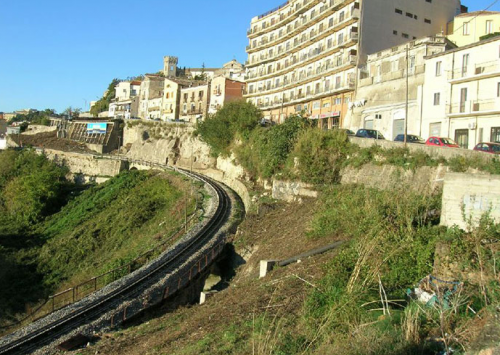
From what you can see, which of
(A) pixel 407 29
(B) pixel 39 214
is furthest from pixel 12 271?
(A) pixel 407 29

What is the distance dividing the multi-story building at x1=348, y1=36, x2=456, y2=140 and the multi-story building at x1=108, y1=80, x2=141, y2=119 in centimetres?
6462

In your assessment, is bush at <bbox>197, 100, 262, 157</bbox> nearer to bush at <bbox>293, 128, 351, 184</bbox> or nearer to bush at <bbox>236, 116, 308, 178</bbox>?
bush at <bbox>236, 116, 308, 178</bbox>

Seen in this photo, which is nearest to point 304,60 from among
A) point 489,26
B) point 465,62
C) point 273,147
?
point 489,26

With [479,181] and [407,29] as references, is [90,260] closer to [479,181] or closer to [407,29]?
[479,181]

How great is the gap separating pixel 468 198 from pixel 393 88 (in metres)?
24.9

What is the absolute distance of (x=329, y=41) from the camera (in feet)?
155

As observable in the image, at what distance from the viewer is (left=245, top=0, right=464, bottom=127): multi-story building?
43.0 m

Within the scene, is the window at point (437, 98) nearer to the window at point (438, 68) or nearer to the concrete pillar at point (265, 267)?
the window at point (438, 68)

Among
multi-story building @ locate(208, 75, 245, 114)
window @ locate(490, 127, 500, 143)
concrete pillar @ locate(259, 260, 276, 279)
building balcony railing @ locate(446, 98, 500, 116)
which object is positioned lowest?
concrete pillar @ locate(259, 260, 276, 279)

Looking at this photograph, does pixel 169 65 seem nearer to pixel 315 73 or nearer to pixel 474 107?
pixel 315 73

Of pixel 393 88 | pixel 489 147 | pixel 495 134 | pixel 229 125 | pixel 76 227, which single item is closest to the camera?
pixel 489 147

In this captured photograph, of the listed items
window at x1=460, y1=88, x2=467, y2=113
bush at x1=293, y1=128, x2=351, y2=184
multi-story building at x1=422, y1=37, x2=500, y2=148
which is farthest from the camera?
window at x1=460, y1=88, x2=467, y2=113

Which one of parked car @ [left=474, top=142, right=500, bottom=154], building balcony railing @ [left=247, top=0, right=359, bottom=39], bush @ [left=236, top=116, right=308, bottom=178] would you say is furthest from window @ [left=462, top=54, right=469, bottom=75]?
building balcony railing @ [left=247, top=0, right=359, bottom=39]

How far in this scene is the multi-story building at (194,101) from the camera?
246 feet
